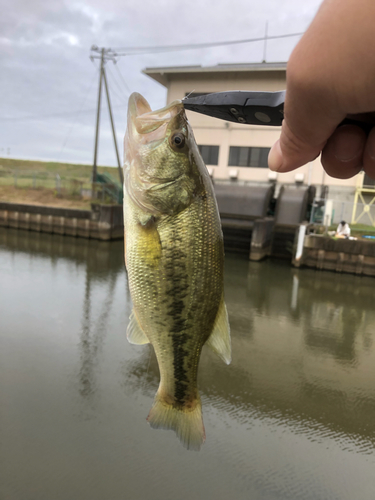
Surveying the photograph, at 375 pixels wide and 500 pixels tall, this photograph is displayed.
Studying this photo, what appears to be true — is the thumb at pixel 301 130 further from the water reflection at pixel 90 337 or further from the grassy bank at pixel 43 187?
the grassy bank at pixel 43 187

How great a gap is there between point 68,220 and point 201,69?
36.2 feet

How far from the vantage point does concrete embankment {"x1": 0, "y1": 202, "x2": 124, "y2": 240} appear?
1897cm

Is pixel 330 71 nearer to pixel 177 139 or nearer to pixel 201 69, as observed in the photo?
pixel 177 139

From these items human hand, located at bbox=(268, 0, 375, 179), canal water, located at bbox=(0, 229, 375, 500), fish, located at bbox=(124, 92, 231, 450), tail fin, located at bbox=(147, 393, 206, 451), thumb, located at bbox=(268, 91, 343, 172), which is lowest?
canal water, located at bbox=(0, 229, 375, 500)

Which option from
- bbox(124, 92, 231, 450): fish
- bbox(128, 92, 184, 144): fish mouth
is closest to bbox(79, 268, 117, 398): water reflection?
bbox(124, 92, 231, 450): fish

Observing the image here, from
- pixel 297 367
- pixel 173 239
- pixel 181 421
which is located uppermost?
pixel 173 239

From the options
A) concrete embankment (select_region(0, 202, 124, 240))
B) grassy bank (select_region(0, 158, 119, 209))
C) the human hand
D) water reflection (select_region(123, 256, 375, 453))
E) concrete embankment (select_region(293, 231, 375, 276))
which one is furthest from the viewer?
grassy bank (select_region(0, 158, 119, 209))

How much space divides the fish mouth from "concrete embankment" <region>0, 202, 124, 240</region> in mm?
17447

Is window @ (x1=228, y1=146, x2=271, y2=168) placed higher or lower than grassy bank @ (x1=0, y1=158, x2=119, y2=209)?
higher

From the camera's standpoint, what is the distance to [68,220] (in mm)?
19953

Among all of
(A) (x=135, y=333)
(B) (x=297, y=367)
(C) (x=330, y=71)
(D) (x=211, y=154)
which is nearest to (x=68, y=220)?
(D) (x=211, y=154)

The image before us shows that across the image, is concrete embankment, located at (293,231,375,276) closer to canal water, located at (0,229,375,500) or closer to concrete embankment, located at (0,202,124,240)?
canal water, located at (0,229,375,500)

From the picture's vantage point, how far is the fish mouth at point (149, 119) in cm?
164

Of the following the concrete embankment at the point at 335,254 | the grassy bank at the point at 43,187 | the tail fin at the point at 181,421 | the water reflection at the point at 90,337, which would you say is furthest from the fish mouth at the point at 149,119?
the grassy bank at the point at 43,187
